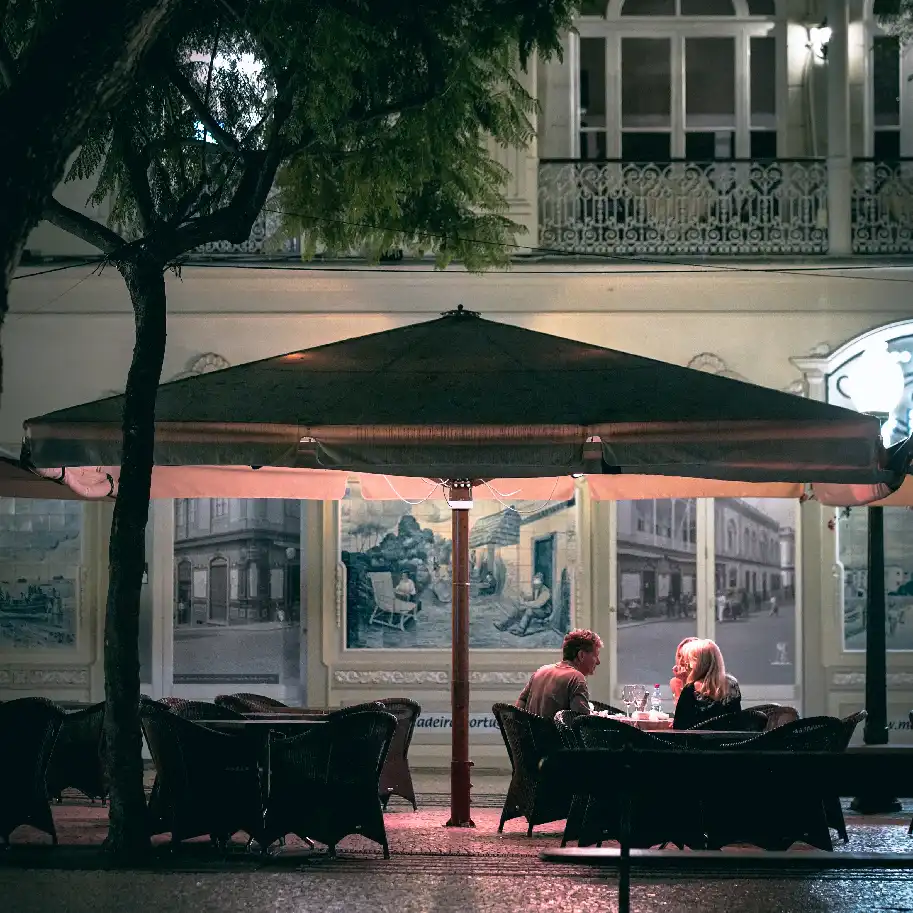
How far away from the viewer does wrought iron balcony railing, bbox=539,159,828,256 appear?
16.1 metres

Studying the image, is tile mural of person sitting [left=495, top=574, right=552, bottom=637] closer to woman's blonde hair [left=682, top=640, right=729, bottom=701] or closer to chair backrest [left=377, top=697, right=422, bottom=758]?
chair backrest [left=377, top=697, right=422, bottom=758]

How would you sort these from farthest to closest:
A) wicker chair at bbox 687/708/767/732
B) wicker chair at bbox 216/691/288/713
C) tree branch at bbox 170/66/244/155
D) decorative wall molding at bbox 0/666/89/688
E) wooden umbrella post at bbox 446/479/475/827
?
decorative wall molding at bbox 0/666/89/688, wicker chair at bbox 216/691/288/713, wooden umbrella post at bbox 446/479/475/827, wicker chair at bbox 687/708/767/732, tree branch at bbox 170/66/244/155

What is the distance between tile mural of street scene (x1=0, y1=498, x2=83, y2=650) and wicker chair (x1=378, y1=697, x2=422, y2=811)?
5.63m

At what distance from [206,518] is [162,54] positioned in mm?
6902

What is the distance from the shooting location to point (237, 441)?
9328mm

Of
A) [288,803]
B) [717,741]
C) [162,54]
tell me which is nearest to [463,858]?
[288,803]

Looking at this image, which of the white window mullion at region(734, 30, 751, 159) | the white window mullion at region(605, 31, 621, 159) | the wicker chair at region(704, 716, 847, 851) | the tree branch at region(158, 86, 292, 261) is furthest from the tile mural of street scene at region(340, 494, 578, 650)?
the tree branch at region(158, 86, 292, 261)

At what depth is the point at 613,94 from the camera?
54.7 ft

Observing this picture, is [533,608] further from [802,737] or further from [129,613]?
[129,613]

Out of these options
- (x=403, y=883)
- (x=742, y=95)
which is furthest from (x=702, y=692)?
(x=742, y=95)

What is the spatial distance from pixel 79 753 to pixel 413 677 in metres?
5.14

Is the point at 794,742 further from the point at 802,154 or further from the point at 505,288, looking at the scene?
the point at 802,154

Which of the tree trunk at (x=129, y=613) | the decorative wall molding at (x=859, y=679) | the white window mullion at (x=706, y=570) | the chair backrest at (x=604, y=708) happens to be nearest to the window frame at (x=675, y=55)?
the white window mullion at (x=706, y=570)

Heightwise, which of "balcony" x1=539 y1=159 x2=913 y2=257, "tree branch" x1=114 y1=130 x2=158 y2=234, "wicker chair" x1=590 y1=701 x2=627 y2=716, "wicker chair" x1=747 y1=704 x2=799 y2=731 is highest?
"balcony" x1=539 y1=159 x2=913 y2=257
